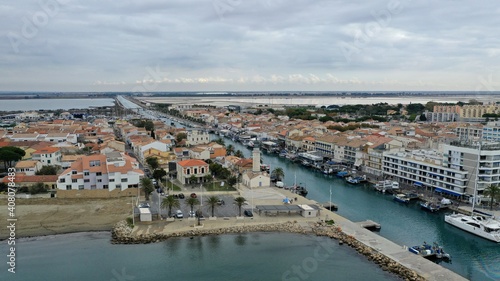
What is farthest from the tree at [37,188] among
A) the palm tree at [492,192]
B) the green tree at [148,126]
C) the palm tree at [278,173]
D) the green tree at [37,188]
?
the green tree at [148,126]

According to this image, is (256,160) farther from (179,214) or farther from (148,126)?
(148,126)

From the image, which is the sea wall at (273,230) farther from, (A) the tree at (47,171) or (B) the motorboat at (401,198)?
(A) the tree at (47,171)

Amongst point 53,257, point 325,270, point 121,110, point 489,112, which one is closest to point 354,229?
point 325,270

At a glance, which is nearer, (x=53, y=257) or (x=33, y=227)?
(x=53, y=257)

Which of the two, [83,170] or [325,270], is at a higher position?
[83,170]

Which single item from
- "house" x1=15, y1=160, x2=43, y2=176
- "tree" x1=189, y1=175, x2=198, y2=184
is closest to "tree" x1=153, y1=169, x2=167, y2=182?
"tree" x1=189, y1=175, x2=198, y2=184

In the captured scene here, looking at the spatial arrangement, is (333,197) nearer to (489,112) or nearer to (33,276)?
(33,276)
